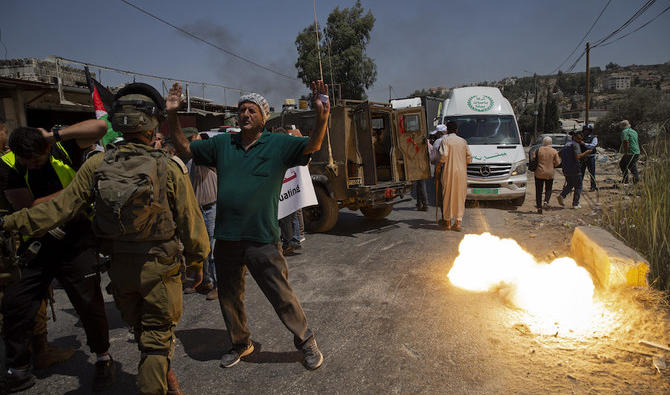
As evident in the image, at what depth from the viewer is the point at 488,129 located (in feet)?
33.7

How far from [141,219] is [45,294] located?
1.31m

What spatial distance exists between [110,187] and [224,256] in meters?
1.00

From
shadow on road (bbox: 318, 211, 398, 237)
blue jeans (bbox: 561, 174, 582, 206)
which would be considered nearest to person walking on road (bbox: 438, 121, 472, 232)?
shadow on road (bbox: 318, 211, 398, 237)

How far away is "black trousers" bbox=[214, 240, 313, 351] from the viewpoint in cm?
274

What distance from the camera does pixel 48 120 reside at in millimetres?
13039

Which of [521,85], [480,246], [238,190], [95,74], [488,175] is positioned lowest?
[480,246]

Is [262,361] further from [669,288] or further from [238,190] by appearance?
[669,288]

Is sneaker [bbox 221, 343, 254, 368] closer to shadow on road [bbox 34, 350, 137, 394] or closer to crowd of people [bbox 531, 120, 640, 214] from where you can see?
shadow on road [bbox 34, 350, 137, 394]

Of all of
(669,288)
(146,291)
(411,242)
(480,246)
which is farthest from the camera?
(411,242)

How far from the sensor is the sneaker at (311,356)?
2.88m

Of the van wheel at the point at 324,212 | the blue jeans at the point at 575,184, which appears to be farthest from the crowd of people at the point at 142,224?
the blue jeans at the point at 575,184

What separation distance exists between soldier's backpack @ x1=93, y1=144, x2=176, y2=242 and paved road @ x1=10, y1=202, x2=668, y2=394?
1289 mm

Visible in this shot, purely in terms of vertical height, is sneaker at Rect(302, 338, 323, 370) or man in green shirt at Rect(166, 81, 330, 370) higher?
man in green shirt at Rect(166, 81, 330, 370)

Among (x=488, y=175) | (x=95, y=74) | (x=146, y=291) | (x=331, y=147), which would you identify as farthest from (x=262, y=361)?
(x=95, y=74)
